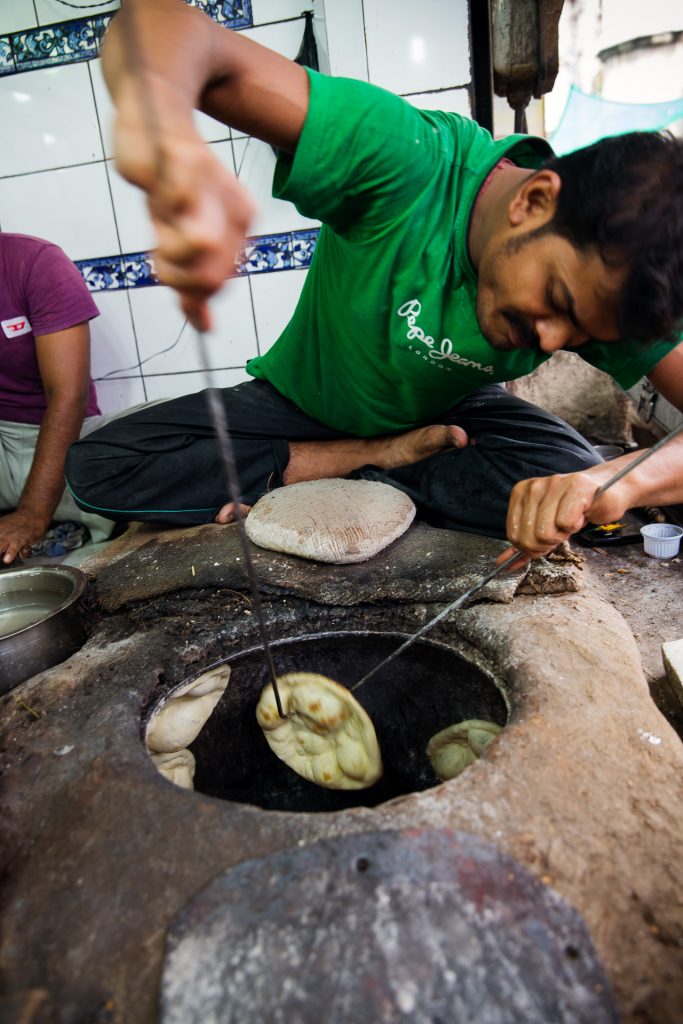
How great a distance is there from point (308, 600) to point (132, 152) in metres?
1.16

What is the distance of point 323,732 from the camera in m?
1.45

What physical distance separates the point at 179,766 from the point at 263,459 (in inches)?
47.7

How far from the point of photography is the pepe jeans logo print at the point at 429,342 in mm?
1736

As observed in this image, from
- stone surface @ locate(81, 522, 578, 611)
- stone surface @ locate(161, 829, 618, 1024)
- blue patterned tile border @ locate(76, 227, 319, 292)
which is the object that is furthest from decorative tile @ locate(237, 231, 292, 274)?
stone surface @ locate(161, 829, 618, 1024)

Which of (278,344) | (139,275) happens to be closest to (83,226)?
(139,275)

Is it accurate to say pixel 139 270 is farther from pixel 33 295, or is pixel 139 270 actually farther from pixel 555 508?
pixel 555 508

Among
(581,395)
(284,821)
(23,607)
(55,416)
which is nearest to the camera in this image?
(284,821)

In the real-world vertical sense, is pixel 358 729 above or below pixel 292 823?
below

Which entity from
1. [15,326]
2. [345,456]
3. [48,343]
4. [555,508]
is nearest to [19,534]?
[48,343]

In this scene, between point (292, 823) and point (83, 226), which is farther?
point (83, 226)

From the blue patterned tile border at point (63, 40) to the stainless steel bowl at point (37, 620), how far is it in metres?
2.48

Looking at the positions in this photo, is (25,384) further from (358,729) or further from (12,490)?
(358,729)

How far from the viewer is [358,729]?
1398mm

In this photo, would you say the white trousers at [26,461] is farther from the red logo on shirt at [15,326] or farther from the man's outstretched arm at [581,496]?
the man's outstretched arm at [581,496]
